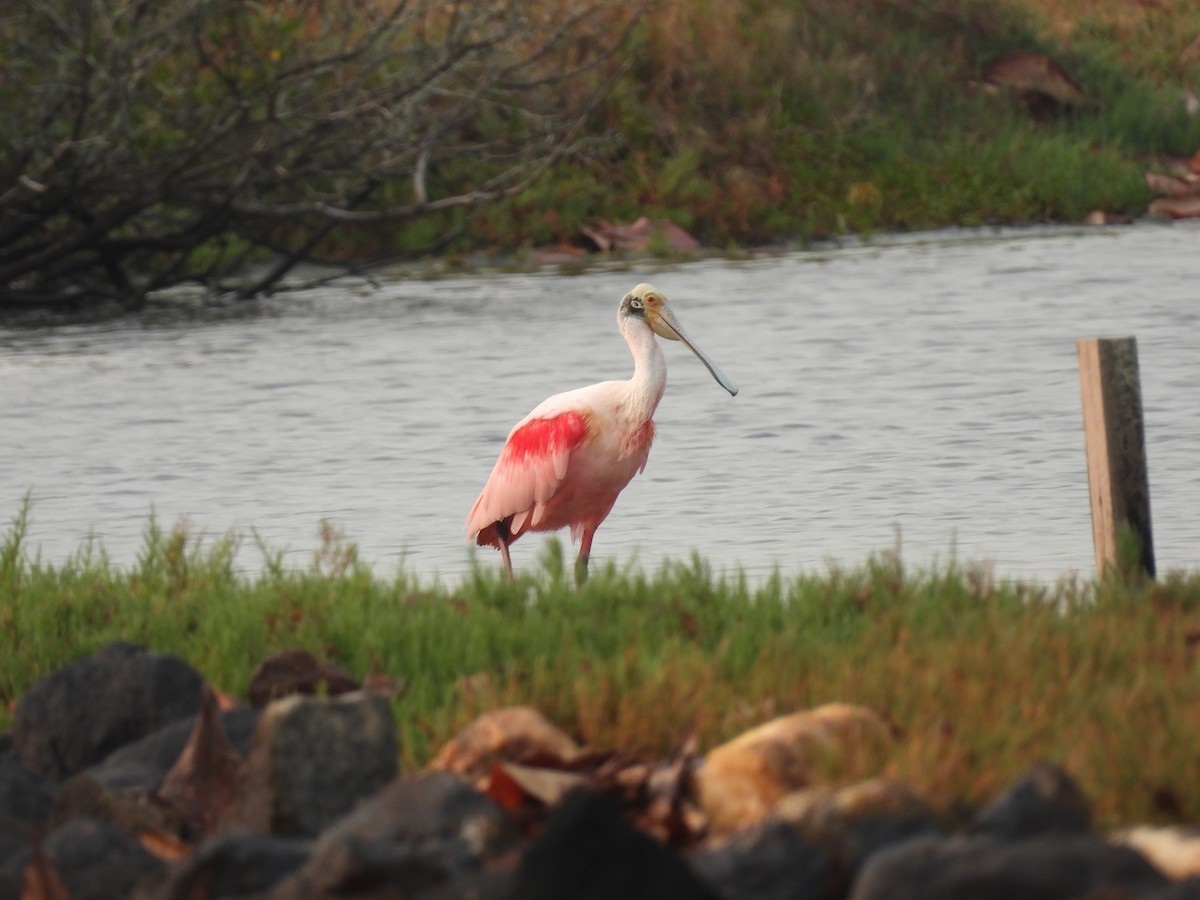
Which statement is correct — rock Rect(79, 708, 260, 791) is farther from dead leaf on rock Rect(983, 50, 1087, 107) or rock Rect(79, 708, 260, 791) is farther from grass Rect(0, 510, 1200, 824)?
dead leaf on rock Rect(983, 50, 1087, 107)

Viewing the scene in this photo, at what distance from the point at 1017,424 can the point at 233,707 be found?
25.0ft

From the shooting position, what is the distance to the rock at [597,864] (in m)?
4.27

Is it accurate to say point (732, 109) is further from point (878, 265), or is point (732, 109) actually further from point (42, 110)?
point (42, 110)

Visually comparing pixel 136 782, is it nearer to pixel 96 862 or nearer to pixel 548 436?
pixel 96 862

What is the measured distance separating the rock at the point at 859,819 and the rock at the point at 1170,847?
1.30ft

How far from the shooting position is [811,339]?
1720 cm

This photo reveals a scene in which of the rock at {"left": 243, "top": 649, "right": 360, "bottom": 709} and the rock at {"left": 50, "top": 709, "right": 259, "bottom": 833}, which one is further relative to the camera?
the rock at {"left": 243, "top": 649, "right": 360, "bottom": 709}

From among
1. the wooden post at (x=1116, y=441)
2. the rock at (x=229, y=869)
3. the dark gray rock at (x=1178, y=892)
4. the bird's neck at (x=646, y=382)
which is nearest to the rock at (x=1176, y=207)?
the bird's neck at (x=646, y=382)

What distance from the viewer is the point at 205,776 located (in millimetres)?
5602

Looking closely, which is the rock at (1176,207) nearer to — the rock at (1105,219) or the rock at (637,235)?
the rock at (1105,219)

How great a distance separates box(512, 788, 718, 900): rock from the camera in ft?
14.0

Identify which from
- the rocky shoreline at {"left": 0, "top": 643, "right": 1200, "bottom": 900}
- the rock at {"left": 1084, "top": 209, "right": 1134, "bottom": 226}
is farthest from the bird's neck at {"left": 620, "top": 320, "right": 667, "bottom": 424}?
the rock at {"left": 1084, "top": 209, "right": 1134, "bottom": 226}

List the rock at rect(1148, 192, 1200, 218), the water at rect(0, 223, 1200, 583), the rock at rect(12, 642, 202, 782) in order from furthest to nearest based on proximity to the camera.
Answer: the rock at rect(1148, 192, 1200, 218) < the water at rect(0, 223, 1200, 583) < the rock at rect(12, 642, 202, 782)

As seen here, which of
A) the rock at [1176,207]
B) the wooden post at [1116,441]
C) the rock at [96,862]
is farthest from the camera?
the rock at [1176,207]
